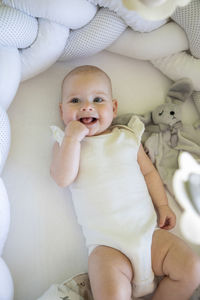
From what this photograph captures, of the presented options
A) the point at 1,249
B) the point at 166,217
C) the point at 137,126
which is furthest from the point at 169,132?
the point at 1,249

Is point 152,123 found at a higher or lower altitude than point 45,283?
higher

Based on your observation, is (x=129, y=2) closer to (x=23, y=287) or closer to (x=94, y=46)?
(x=94, y=46)

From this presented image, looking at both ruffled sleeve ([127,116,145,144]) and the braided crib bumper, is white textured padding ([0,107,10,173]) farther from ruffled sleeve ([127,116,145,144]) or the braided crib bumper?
ruffled sleeve ([127,116,145,144])

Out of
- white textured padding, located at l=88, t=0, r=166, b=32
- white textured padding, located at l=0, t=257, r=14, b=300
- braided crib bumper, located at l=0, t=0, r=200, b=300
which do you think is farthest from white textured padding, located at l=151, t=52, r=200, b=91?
white textured padding, located at l=0, t=257, r=14, b=300

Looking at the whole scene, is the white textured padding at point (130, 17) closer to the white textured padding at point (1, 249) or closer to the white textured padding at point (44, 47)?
the white textured padding at point (44, 47)

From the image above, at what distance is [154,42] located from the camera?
1.16 meters

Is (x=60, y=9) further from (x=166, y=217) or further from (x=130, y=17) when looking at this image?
(x=166, y=217)

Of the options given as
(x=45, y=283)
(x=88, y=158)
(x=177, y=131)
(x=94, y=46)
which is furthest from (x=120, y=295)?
(x=94, y=46)

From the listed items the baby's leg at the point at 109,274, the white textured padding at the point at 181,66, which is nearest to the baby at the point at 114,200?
the baby's leg at the point at 109,274

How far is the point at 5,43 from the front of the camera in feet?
3.38

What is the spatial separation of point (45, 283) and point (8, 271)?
11 cm

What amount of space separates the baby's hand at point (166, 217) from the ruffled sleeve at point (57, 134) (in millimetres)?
347

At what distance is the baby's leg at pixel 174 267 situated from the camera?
34.7 inches

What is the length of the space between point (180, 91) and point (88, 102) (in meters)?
0.33
